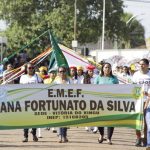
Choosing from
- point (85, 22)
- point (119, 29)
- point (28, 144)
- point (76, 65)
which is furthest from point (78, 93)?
point (119, 29)

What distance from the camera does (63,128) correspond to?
13.1m

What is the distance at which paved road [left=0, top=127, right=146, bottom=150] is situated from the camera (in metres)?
12.4

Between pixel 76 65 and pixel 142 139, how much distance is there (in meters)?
3.50

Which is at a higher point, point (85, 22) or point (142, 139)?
point (85, 22)

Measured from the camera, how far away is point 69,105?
12.6m

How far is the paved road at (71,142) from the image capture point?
12383 millimetres

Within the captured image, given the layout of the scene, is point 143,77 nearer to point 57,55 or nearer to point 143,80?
point 143,80

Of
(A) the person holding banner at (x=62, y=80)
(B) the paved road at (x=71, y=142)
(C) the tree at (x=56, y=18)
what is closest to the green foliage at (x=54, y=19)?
(C) the tree at (x=56, y=18)

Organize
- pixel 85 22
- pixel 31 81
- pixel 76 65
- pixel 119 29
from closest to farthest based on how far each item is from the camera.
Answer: pixel 31 81
pixel 76 65
pixel 85 22
pixel 119 29

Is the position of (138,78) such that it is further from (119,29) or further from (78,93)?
(119,29)

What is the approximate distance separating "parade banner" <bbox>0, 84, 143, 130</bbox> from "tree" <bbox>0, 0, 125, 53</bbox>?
42428 mm

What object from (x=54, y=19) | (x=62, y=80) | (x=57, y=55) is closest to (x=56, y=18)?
(x=54, y=19)

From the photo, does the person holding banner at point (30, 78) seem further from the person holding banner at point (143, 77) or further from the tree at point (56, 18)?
the tree at point (56, 18)

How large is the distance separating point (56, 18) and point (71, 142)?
42.5 m
